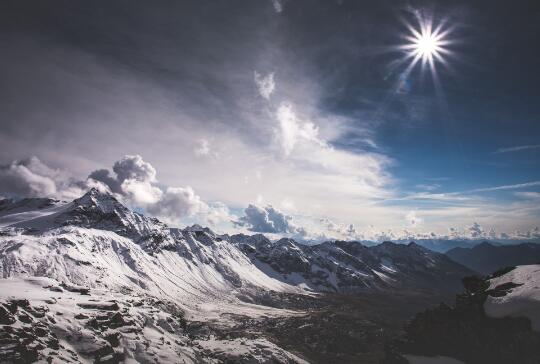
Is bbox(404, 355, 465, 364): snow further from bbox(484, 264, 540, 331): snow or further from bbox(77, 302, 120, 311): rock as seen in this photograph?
bbox(77, 302, 120, 311): rock

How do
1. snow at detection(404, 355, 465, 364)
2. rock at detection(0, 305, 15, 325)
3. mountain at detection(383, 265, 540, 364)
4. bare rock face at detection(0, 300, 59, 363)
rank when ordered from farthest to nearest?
snow at detection(404, 355, 465, 364) → mountain at detection(383, 265, 540, 364) → rock at detection(0, 305, 15, 325) → bare rock face at detection(0, 300, 59, 363)

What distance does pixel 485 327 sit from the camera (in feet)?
→ 225

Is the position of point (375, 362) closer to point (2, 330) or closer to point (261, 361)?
point (261, 361)

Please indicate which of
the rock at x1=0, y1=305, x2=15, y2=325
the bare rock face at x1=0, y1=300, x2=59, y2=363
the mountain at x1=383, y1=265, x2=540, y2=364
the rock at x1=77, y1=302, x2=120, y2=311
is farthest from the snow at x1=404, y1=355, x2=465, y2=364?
the rock at x1=0, y1=305, x2=15, y2=325

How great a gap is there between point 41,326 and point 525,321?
93.3 metres

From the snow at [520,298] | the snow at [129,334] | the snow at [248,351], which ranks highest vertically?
the snow at [520,298]

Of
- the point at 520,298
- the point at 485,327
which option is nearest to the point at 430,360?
the point at 485,327

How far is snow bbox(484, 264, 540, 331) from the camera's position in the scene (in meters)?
61.1

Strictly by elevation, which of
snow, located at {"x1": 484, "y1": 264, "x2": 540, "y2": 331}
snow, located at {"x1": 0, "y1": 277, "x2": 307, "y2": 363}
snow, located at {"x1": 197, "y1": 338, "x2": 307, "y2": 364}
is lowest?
snow, located at {"x1": 197, "y1": 338, "x2": 307, "y2": 364}

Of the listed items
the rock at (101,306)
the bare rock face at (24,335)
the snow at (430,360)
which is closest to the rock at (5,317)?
the bare rock face at (24,335)

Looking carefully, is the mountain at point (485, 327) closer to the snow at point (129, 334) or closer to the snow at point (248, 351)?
the snow at point (248, 351)

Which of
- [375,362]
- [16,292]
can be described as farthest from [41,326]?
[375,362]

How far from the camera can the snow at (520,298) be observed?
61.1 metres

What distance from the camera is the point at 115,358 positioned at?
67750 millimetres
